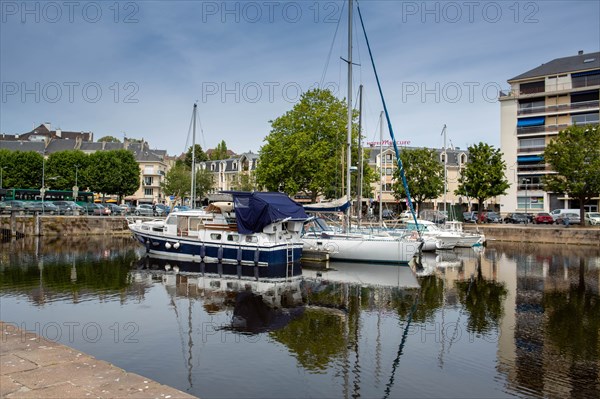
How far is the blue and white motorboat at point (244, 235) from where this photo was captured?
96.1 ft

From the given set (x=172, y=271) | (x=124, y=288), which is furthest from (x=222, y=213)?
(x=124, y=288)

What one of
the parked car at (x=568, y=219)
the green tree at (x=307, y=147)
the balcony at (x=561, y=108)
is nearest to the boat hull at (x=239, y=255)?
the green tree at (x=307, y=147)

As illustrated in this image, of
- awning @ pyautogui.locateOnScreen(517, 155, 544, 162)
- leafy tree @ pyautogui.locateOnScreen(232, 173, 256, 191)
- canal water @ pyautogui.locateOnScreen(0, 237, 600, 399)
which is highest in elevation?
awning @ pyautogui.locateOnScreen(517, 155, 544, 162)

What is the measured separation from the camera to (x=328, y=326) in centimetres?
1688

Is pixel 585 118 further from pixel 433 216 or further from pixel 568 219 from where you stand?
pixel 433 216

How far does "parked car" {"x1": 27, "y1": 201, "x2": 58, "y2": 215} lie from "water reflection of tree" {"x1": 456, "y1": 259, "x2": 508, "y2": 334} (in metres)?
49.1

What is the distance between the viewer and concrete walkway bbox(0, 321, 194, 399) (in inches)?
329

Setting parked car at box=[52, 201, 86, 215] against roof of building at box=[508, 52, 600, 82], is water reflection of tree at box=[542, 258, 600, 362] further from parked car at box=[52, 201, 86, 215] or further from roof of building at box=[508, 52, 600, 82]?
roof of building at box=[508, 52, 600, 82]

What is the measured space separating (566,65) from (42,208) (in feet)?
245

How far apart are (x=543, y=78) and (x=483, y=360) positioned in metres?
73.1

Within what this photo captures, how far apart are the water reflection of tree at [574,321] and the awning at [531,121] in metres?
56.8

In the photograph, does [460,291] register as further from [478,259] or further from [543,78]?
[543,78]

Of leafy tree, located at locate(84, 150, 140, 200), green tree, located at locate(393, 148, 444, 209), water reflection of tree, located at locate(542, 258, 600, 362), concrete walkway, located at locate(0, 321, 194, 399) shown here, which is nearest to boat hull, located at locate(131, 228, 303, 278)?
water reflection of tree, located at locate(542, 258, 600, 362)

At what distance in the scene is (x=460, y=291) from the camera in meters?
24.3
